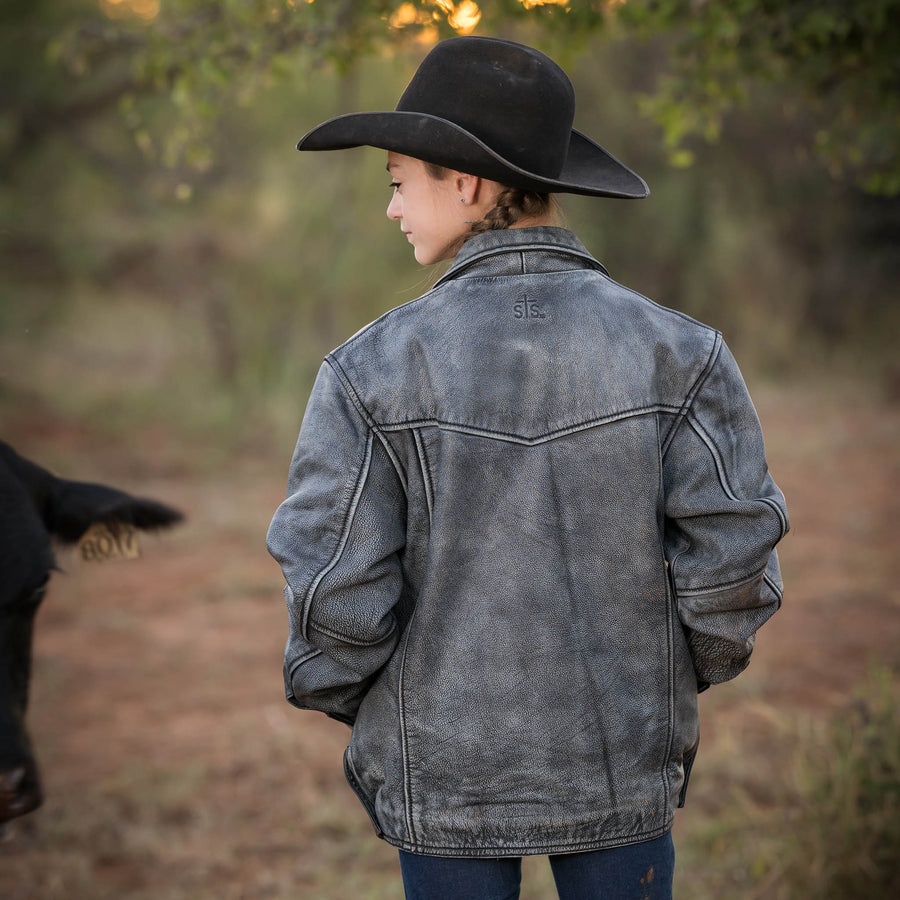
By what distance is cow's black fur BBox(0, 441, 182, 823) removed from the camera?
213 cm

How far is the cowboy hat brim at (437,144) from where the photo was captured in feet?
4.69

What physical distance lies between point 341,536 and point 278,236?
10099 millimetres

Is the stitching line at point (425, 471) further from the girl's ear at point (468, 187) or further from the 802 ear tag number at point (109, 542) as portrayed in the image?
the 802 ear tag number at point (109, 542)

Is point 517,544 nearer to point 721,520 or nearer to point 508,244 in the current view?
point 721,520

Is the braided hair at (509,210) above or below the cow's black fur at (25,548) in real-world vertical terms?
above

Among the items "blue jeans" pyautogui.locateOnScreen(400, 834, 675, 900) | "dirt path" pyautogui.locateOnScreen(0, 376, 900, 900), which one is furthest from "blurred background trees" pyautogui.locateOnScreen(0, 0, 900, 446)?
"blue jeans" pyautogui.locateOnScreen(400, 834, 675, 900)

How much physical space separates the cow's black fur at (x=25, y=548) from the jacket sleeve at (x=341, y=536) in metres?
1.03

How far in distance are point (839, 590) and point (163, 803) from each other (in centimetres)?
444

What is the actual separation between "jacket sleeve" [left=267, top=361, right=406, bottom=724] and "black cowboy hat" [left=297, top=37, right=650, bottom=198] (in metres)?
0.36

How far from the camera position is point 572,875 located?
59.2 inches

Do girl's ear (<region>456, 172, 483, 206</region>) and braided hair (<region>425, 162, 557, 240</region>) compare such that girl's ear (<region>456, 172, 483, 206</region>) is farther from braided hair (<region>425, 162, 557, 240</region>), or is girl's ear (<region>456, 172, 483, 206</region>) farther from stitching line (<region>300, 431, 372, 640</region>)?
stitching line (<region>300, 431, 372, 640</region>)

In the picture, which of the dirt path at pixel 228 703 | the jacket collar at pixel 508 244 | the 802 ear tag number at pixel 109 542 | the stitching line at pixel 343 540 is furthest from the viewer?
the dirt path at pixel 228 703

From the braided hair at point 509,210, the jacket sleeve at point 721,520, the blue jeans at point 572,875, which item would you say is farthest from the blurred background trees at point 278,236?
the blue jeans at point 572,875

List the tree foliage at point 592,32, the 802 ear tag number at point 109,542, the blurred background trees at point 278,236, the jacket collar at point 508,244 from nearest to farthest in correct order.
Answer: the jacket collar at point 508,244, the 802 ear tag number at point 109,542, the tree foliage at point 592,32, the blurred background trees at point 278,236
